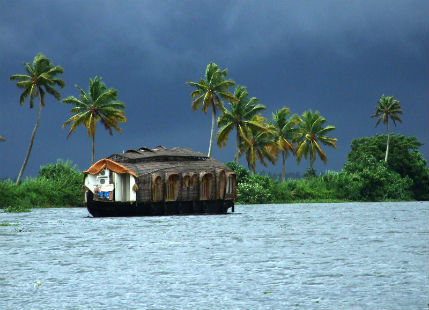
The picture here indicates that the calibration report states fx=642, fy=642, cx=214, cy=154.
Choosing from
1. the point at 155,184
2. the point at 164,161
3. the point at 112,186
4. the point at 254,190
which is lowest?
the point at 112,186

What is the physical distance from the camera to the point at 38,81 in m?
65.3

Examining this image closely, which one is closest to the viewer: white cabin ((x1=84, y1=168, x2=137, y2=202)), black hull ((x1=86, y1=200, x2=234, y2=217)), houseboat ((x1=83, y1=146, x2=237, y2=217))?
white cabin ((x1=84, y1=168, x2=137, y2=202))

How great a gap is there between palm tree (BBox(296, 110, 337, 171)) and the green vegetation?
10.8 feet

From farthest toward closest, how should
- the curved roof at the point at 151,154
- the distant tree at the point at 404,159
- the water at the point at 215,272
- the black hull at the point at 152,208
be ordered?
the distant tree at the point at 404,159 → the curved roof at the point at 151,154 → the black hull at the point at 152,208 → the water at the point at 215,272

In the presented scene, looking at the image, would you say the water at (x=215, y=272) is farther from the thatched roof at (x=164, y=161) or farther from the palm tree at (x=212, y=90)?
the palm tree at (x=212, y=90)

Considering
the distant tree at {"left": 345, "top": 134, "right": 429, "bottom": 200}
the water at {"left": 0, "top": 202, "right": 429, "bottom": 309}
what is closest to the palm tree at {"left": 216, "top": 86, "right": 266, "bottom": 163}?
the distant tree at {"left": 345, "top": 134, "right": 429, "bottom": 200}

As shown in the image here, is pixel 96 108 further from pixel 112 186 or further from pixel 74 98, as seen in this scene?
pixel 112 186

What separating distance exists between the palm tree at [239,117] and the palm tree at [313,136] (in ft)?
37.1

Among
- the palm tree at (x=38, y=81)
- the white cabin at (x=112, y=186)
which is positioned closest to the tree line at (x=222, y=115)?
the palm tree at (x=38, y=81)

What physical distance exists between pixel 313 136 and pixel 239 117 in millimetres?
15002

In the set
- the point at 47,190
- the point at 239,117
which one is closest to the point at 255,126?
the point at 239,117

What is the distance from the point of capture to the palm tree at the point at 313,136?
8112 centimetres

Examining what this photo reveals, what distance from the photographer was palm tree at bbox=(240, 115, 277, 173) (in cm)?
7531

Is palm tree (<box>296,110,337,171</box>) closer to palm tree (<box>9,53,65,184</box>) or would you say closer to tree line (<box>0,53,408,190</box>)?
tree line (<box>0,53,408,190</box>)
